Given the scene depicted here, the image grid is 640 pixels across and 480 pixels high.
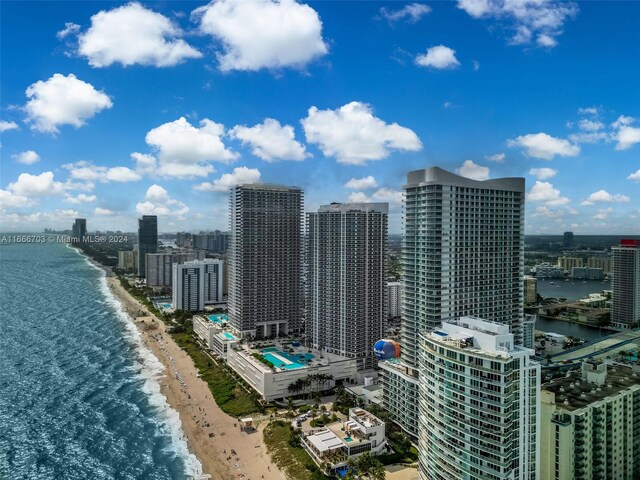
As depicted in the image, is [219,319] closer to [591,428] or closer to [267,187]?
[267,187]

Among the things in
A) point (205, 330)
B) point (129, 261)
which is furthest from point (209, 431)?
point (129, 261)

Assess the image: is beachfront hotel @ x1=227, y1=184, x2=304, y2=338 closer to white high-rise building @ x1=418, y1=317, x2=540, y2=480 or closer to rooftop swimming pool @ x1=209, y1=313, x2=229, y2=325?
rooftop swimming pool @ x1=209, y1=313, x2=229, y2=325

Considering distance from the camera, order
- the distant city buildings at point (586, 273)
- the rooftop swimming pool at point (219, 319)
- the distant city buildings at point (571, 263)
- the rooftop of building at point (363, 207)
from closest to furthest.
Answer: the rooftop of building at point (363, 207) < the rooftop swimming pool at point (219, 319) < the distant city buildings at point (586, 273) < the distant city buildings at point (571, 263)

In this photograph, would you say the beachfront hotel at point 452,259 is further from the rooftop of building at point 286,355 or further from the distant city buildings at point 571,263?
the distant city buildings at point 571,263

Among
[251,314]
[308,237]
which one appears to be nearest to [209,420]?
[251,314]

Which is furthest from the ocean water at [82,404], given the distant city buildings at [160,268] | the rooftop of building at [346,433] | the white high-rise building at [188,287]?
the distant city buildings at [160,268]

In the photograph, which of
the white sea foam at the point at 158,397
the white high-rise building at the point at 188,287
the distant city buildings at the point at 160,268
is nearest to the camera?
the white sea foam at the point at 158,397

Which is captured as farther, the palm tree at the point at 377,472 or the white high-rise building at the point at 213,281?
the white high-rise building at the point at 213,281
